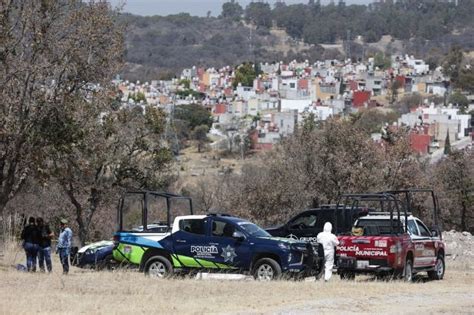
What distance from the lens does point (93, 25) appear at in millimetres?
26859

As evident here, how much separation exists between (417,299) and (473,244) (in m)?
21.6

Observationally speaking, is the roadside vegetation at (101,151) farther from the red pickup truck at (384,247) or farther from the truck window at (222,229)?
the red pickup truck at (384,247)

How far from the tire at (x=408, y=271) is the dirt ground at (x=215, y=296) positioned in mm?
653

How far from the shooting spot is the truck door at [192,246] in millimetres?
22422

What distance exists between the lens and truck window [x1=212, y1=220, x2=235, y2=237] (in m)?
22.5

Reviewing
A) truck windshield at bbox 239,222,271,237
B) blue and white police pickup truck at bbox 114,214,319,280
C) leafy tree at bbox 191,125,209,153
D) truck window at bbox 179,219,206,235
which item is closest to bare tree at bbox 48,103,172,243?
blue and white police pickup truck at bbox 114,214,319,280

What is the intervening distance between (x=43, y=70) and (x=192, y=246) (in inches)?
273

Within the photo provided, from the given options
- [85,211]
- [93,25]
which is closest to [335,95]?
[85,211]

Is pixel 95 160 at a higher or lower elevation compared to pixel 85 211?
higher

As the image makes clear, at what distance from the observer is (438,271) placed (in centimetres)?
2511

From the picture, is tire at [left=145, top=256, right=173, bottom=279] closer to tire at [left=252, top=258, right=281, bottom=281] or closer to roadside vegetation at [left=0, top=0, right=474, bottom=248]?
tire at [left=252, top=258, right=281, bottom=281]

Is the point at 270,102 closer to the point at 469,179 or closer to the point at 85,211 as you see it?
the point at 469,179

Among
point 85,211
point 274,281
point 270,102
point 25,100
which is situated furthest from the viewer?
point 270,102

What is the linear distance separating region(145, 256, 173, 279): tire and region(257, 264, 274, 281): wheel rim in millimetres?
2193
